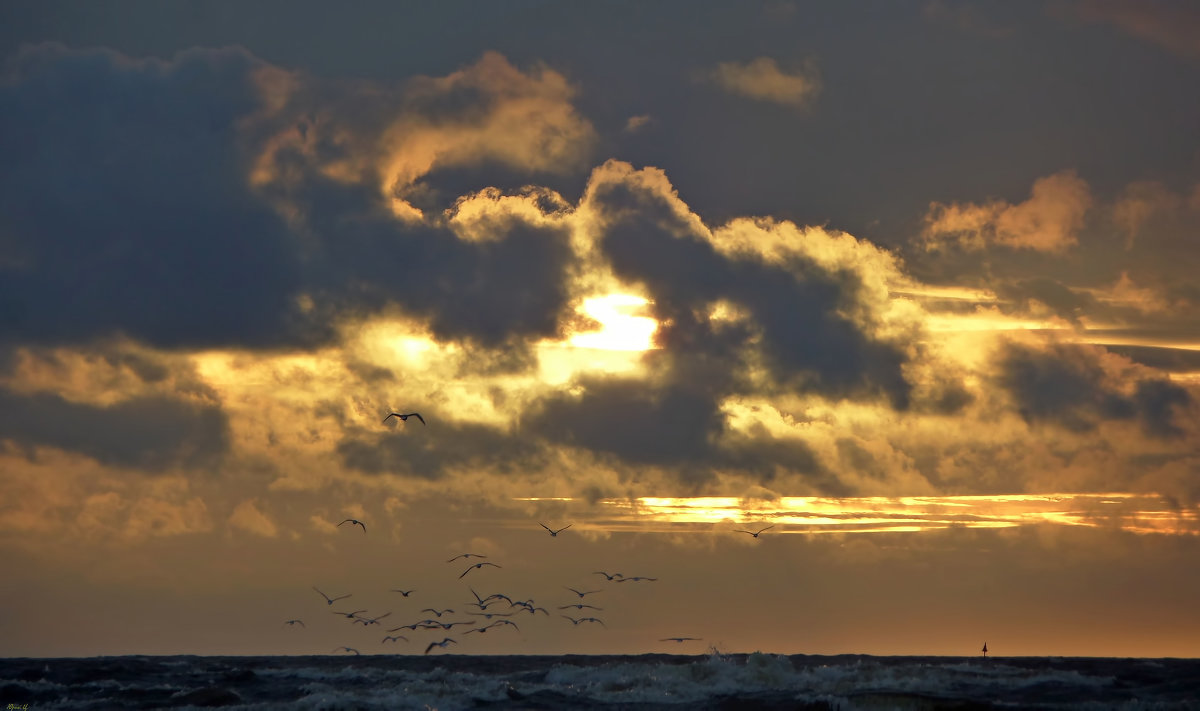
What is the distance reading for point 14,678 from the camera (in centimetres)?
8425

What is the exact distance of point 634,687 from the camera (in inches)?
3027

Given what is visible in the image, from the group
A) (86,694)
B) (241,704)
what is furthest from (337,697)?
(86,694)

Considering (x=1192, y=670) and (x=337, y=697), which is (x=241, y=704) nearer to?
(x=337, y=697)

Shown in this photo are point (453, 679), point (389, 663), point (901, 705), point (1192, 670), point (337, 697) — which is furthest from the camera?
point (389, 663)

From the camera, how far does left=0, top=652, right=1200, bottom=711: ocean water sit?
65.6m

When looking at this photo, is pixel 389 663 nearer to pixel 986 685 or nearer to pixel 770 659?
pixel 770 659

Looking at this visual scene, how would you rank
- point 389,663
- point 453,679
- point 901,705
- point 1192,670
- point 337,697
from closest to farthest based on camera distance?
1. point 901,705
2. point 337,697
3. point 1192,670
4. point 453,679
5. point 389,663

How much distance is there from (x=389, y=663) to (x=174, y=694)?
40.2 metres

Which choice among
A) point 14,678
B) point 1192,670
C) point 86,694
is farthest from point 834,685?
point 14,678

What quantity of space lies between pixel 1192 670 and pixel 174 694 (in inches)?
2725

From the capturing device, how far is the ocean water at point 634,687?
215 feet

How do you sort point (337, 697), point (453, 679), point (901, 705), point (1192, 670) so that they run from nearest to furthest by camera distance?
1. point (901, 705)
2. point (337, 697)
3. point (1192, 670)
4. point (453, 679)

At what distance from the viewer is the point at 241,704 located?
68375 millimetres

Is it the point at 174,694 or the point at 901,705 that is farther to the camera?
the point at 174,694
